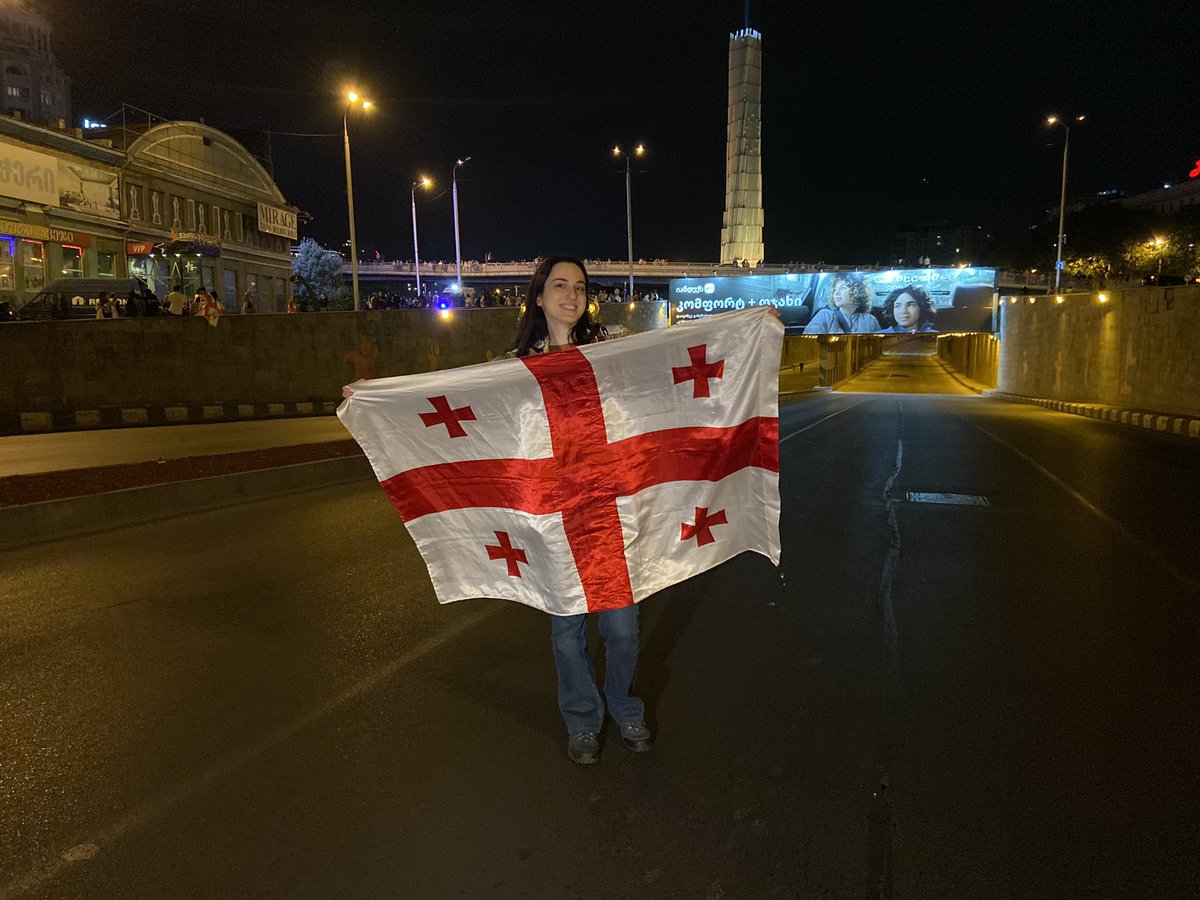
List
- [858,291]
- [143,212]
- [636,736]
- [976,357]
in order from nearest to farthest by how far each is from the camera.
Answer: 1. [636,736]
2. [143,212]
3. [858,291]
4. [976,357]

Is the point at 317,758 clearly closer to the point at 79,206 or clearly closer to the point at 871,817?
the point at 871,817

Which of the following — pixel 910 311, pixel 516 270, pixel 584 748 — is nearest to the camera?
pixel 584 748

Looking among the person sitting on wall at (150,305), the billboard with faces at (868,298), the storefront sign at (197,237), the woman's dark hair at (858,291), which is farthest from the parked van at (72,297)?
the woman's dark hair at (858,291)

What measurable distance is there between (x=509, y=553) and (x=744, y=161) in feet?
435

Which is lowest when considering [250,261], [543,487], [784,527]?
[784,527]

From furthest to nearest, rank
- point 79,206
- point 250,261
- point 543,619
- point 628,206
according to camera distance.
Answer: point 250,261 → point 628,206 → point 79,206 → point 543,619

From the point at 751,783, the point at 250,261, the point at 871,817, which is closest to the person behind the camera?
the point at 871,817

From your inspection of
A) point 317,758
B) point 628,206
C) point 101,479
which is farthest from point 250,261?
point 317,758

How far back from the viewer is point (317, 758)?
141 inches

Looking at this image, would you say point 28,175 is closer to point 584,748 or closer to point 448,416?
point 448,416

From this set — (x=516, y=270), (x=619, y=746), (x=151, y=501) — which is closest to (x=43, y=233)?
(x=151, y=501)

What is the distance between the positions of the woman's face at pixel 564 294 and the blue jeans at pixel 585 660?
132 centimetres

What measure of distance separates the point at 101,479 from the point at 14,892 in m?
8.64

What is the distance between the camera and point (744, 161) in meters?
126
